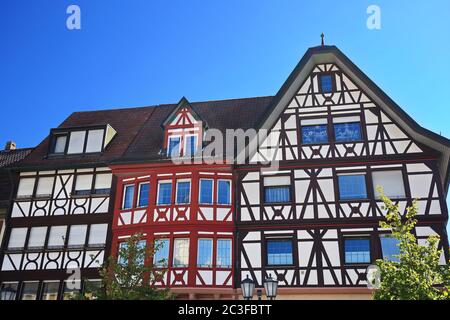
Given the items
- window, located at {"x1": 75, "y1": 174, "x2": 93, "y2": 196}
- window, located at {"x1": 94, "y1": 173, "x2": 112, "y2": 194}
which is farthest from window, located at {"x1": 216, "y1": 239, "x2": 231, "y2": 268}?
window, located at {"x1": 75, "y1": 174, "x2": 93, "y2": 196}

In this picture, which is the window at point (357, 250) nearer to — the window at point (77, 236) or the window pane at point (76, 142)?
the window at point (77, 236)

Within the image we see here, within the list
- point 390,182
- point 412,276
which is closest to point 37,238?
point 390,182

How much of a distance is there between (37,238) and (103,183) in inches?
158

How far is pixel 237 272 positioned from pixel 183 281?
2293mm

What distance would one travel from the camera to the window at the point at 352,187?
66.8 ft

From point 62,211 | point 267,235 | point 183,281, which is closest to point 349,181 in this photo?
point 267,235

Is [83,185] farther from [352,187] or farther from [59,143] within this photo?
[352,187]

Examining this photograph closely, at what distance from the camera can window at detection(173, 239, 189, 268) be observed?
65.8 ft

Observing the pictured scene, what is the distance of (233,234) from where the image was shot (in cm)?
2052

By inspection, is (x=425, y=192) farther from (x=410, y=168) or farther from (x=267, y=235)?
(x=267, y=235)

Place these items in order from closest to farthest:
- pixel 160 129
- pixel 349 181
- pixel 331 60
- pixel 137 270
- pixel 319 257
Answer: pixel 137 270
pixel 319 257
pixel 349 181
pixel 331 60
pixel 160 129

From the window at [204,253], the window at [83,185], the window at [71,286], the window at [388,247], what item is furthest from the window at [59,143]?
the window at [388,247]

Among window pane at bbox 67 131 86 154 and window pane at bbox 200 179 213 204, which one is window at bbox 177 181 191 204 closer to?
window pane at bbox 200 179 213 204

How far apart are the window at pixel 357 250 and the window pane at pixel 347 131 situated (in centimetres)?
468
